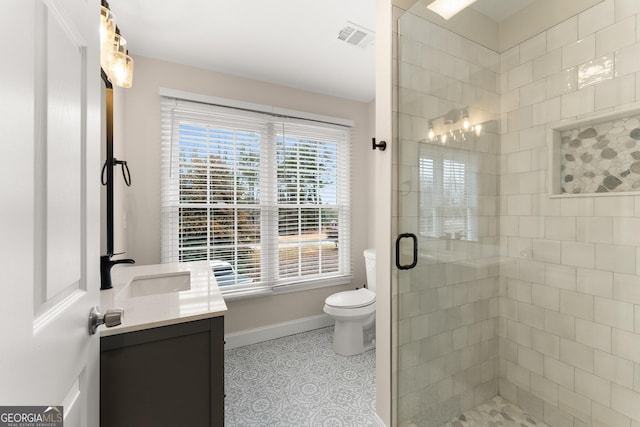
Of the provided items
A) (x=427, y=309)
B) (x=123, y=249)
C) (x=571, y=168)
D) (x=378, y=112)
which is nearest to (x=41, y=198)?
(x=378, y=112)

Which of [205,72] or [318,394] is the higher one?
[205,72]

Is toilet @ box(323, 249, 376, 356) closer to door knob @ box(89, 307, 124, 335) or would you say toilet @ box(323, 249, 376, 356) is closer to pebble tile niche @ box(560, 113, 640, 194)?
pebble tile niche @ box(560, 113, 640, 194)

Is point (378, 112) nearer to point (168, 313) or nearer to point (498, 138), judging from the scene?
point (498, 138)

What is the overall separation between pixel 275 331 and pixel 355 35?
260cm

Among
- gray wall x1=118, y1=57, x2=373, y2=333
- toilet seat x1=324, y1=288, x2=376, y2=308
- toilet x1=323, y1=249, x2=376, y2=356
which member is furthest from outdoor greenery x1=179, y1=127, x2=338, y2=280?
toilet x1=323, y1=249, x2=376, y2=356

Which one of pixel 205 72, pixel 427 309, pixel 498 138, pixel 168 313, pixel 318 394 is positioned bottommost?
pixel 318 394

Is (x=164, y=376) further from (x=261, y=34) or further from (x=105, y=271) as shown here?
(x=261, y=34)

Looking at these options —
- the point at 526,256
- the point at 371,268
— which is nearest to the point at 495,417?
the point at 526,256

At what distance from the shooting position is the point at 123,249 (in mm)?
2031

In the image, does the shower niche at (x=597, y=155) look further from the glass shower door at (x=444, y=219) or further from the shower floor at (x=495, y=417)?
the shower floor at (x=495, y=417)

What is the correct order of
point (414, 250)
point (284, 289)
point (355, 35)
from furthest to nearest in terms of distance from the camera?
1. point (284, 289)
2. point (355, 35)
3. point (414, 250)

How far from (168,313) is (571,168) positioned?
201 centimetres

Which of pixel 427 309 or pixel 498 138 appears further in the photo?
pixel 498 138

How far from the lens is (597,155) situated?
4.33ft
